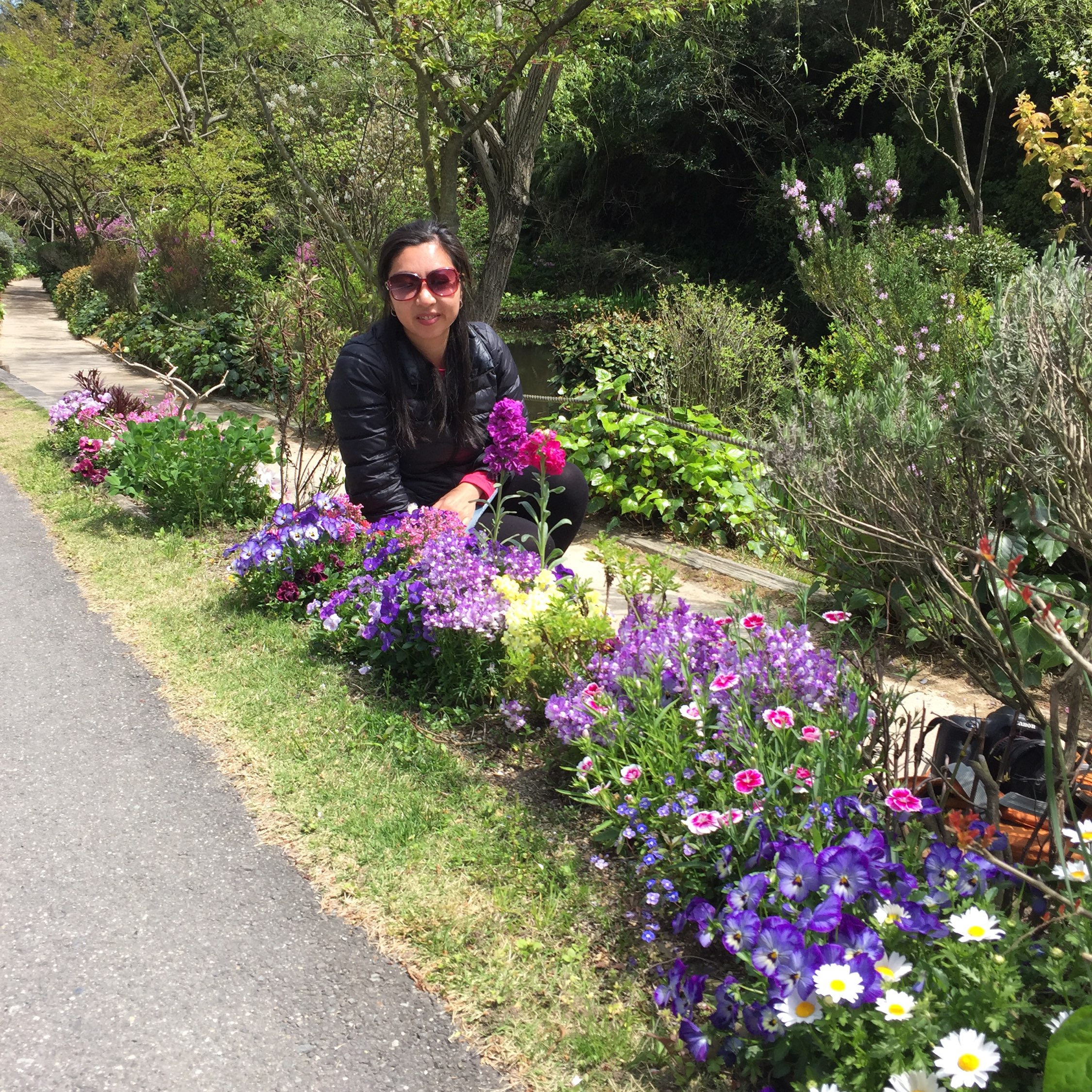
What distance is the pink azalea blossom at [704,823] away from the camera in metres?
2.08

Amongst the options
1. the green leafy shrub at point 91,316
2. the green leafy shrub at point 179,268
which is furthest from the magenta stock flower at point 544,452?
the green leafy shrub at point 91,316

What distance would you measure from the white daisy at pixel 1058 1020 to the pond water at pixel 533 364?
11446 millimetres

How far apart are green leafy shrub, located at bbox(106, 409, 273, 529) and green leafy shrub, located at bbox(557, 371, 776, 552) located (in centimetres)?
A: 179

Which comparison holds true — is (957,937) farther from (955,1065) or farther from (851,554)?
(851,554)

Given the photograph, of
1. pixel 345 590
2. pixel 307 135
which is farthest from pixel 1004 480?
pixel 307 135

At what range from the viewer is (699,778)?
2.33m

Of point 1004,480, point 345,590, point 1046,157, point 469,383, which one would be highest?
point 1046,157

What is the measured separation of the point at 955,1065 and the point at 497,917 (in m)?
1.11

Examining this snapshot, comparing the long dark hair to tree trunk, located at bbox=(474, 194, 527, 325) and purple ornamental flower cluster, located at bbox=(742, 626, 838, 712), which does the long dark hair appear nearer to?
purple ornamental flower cluster, located at bbox=(742, 626, 838, 712)

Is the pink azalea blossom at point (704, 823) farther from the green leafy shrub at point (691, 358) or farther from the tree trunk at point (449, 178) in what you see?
the tree trunk at point (449, 178)

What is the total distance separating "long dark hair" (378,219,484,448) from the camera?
361cm

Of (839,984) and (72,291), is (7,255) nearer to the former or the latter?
(72,291)

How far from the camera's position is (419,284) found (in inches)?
139

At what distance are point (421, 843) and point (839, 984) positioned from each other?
1.28 m
